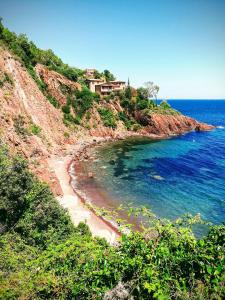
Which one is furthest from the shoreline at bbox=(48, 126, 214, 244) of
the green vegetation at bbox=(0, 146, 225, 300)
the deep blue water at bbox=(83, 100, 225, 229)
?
the deep blue water at bbox=(83, 100, 225, 229)

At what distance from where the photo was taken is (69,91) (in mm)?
67875

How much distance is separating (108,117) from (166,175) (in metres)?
35.5

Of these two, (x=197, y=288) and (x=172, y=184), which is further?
(x=172, y=184)

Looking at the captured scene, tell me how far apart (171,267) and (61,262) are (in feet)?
16.7

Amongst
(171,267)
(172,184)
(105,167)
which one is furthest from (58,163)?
(171,267)

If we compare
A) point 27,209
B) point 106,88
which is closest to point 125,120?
point 106,88

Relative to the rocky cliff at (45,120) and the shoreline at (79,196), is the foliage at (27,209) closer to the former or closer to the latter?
the shoreline at (79,196)

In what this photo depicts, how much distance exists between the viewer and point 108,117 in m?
73.3

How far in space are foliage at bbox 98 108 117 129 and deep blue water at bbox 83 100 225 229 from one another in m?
8.71

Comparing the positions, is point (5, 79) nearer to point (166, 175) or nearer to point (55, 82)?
point (55, 82)

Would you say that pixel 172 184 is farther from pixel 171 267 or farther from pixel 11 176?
pixel 171 267

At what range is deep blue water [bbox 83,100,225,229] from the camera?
32.9 meters

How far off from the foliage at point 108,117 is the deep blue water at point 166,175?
871 centimetres

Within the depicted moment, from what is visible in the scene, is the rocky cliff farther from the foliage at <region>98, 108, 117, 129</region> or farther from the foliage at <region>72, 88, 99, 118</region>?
the foliage at <region>72, 88, 99, 118</region>
